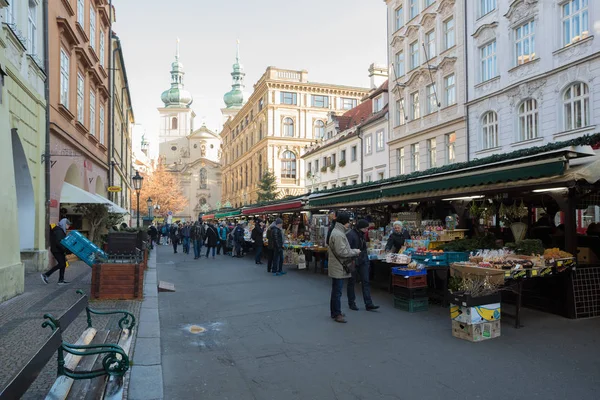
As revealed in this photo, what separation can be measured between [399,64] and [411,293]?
26433 mm

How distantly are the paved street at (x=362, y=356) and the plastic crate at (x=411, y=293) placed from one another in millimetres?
330

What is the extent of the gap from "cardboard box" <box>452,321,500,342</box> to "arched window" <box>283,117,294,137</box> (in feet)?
198

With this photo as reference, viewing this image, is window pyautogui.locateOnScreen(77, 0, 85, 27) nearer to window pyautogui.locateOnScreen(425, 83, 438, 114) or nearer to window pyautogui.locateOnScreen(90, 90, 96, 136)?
window pyautogui.locateOnScreen(90, 90, 96, 136)

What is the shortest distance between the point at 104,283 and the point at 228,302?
8.29ft

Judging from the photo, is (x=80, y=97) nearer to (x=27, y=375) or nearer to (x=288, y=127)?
(x=27, y=375)

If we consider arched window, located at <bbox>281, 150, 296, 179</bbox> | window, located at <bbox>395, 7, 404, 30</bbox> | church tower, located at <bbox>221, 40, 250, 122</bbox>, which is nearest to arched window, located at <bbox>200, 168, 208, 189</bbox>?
church tower, located at <bbox>221, 40, 250, 122</bbox>

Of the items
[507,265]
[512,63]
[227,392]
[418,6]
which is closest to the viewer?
[227,392]

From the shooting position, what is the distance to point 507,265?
7.66 metres

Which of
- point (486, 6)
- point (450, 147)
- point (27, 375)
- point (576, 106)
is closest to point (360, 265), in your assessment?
point (27, 375)

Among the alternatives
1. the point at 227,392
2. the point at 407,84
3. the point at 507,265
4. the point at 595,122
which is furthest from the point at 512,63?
the point at 227,392

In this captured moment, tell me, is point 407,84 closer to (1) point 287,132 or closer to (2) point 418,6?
(2) point 418,6

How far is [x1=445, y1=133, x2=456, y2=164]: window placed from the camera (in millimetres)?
26234

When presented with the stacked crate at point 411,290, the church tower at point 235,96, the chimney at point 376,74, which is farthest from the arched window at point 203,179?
the stacked crate at point 411,290

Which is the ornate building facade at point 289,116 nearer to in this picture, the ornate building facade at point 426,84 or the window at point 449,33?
the ornate building facade at point 426,84
